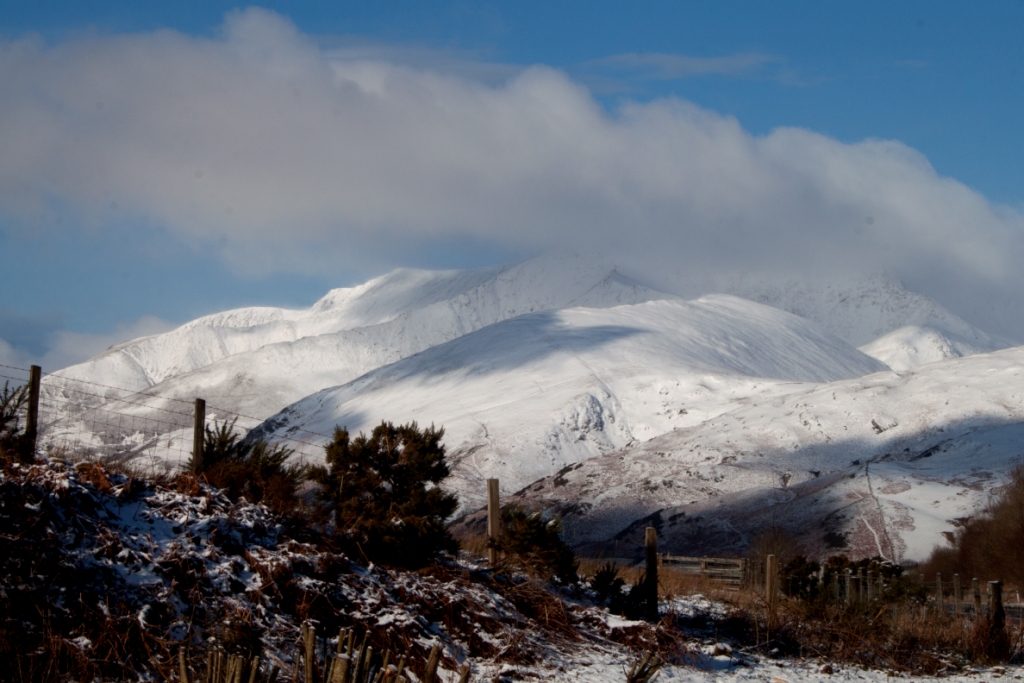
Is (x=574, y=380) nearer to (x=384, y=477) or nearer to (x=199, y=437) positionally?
(x=384, y=477)

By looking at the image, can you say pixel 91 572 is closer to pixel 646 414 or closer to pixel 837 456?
pixel 837 456

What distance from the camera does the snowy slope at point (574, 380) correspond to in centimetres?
8331

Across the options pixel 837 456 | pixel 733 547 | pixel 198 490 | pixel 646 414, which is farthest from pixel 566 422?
pixel 198 490

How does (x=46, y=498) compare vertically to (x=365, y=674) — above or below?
above

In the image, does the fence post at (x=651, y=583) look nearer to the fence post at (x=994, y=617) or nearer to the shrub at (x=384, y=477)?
the shrub at (x=384, y=477)

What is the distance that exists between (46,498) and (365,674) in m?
4.98

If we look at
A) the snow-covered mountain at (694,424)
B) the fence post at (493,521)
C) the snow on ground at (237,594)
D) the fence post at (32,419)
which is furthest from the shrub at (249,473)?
the snow-covered mountain at (694,424)

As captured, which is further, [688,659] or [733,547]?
[733,547]

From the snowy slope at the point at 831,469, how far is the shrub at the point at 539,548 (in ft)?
106

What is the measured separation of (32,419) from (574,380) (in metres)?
89.7

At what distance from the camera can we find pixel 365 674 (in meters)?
5.54

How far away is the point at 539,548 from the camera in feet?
48.3

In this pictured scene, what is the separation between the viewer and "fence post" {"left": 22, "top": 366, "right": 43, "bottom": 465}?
32.3 ft

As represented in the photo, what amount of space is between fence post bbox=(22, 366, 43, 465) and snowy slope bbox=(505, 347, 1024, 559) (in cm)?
3920
